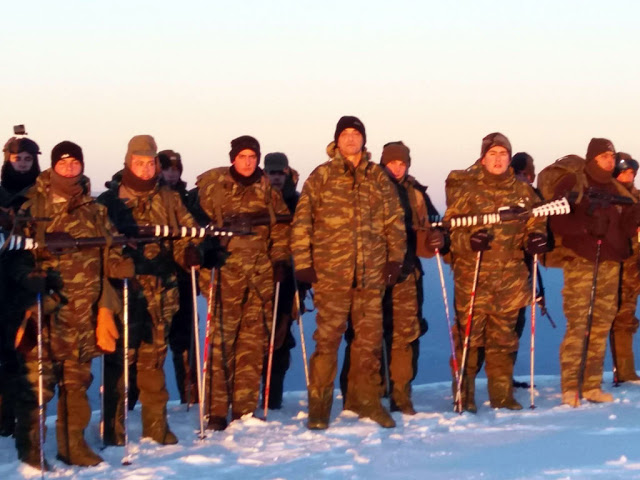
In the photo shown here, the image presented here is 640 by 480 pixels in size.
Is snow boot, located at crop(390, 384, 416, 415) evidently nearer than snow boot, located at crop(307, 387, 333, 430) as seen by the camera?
No

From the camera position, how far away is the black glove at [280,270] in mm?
8680

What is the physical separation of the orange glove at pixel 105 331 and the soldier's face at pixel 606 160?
14.7 feet

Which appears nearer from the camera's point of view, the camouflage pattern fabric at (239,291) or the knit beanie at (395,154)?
the camouflage pattern fabric at (239,291)

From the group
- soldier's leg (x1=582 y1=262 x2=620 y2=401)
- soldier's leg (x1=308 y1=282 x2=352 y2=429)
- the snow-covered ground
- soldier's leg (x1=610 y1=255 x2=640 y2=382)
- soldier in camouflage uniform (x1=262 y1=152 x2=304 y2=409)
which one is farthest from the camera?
soldier's leg (x1=610 y1=255 x2=640 y2=382)

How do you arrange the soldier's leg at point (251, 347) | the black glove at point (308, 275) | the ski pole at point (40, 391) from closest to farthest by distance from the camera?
the ski pole at point (40, 391) < the black glove at point (308, 275) < the soldier's leg at point (251, 347)

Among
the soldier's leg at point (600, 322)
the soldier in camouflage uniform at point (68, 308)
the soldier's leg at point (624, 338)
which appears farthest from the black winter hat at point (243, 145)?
the soldier's leg at point (624, 338)

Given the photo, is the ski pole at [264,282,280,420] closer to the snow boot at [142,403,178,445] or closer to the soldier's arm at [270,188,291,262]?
the soldier's arm at [270,188,291,262]

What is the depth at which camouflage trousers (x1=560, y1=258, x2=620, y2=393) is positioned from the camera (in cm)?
900

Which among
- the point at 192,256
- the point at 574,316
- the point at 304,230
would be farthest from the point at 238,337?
the point at 574,316

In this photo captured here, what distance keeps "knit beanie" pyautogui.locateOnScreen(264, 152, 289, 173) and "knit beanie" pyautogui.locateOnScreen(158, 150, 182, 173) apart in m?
0.84

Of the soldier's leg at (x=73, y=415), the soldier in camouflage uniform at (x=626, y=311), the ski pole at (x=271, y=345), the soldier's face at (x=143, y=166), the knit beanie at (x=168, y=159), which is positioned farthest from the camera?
the soldier in camouflage uniform at (x=626, y=311)

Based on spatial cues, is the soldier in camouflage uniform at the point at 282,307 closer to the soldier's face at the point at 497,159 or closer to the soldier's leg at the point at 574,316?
the soldier's face at the point at 497,159

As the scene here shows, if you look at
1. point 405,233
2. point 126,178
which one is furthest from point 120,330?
point 405,233

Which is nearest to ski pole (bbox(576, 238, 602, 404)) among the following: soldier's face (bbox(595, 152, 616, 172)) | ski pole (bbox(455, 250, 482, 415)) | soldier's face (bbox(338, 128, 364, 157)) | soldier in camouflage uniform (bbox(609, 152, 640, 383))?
soldier's face (bbox(595, 152, 616, 172))
